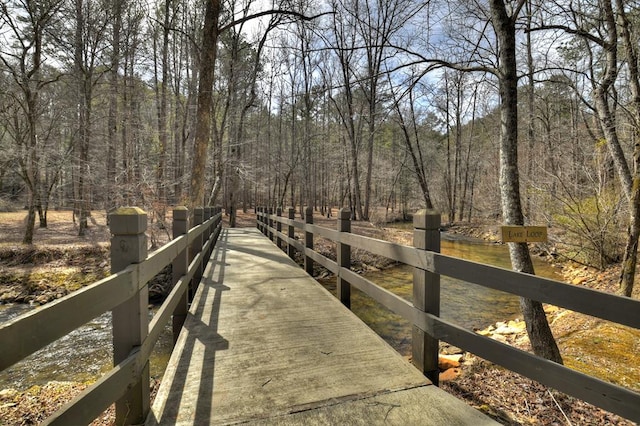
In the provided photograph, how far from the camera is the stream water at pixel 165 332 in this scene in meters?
5.38

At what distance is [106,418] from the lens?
322cm

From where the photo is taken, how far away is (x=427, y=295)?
2.71 m

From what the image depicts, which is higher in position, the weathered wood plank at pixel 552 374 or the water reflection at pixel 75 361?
the weathered wood plank at pixel 552 374

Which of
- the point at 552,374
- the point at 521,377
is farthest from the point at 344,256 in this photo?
the point at 552,374

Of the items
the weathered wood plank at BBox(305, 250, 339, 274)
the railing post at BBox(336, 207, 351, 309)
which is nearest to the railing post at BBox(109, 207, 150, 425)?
the railing post at BBox(336, 207, 351, 309)

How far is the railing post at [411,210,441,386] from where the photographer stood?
2.70 m

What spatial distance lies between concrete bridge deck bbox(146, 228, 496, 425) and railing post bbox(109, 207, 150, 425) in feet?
0.51

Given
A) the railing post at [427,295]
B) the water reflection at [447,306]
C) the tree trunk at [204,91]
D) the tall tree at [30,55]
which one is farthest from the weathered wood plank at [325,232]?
the tall tree at [30,55]

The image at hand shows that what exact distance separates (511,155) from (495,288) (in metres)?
2.57

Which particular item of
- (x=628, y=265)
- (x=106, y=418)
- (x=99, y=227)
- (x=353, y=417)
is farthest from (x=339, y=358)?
(x=99, y=227)

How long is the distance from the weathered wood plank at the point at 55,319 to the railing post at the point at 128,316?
184 mm

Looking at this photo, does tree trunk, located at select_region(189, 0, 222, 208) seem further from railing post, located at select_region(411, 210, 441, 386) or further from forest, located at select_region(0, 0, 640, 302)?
railing post, located at select_region(411, 210, 441, 386)

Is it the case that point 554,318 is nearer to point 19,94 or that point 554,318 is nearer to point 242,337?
point 242,337

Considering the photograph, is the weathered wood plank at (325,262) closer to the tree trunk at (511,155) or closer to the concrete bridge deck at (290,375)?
the concrete bridge deck at (290,375)
